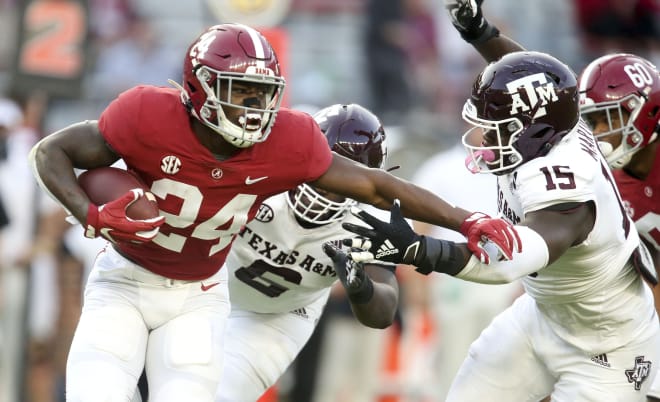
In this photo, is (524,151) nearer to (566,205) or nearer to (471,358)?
(566,205)

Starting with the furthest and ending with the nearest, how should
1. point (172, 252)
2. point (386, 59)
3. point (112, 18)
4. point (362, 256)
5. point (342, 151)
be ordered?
1. point (112, 18)
2. point (386, 59)
3. point (342, 151)
4. point (172, 252)
5. point (362, 256)

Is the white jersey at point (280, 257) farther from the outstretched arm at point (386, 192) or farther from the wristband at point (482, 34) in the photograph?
the wristband at point (482, 34)

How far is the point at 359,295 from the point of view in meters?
4.74

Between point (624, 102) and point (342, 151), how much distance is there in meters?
1.20

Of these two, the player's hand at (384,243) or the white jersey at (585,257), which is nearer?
the player's hand at (384,243)

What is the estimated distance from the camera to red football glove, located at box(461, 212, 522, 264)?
14.0ft

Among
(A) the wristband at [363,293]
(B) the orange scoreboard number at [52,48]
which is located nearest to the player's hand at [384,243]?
(A) the wristband at [363,293]

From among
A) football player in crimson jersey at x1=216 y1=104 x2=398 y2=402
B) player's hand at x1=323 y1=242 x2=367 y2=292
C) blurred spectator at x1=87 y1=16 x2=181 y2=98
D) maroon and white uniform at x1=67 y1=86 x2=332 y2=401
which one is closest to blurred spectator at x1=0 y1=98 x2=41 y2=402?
blurred spectator at x1=87 y1=16 x2=181 y2=98

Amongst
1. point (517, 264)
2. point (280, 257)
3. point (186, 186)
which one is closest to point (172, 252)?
point (186, 186)

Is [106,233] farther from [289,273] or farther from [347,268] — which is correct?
[289,273]

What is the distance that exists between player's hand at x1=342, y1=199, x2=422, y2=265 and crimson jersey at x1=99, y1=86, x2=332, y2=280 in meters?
0.52

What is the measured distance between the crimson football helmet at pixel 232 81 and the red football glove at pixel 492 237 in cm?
85

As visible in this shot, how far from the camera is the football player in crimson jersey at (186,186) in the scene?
4.51 meters

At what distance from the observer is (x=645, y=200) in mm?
5387
